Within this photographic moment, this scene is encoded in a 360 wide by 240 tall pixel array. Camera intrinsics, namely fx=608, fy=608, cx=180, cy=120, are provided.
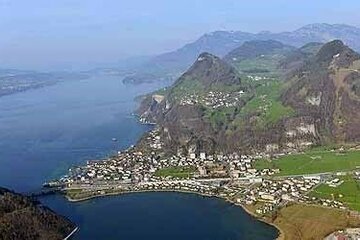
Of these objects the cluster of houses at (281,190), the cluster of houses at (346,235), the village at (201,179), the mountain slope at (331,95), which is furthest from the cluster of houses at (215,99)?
the cluster of houses at (346,235)

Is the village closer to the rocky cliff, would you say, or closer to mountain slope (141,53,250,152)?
mountain slope (141,53,250,152)

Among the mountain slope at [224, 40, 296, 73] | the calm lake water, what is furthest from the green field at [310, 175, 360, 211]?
the mountain slope at [224, 40, 296, 73]

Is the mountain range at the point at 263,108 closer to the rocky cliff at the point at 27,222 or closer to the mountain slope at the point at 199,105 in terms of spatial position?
the mountain slope at the point at 199,105

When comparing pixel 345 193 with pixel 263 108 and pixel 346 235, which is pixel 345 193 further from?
pixel 263 108

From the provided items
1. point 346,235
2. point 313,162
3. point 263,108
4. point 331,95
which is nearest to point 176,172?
point 313,162

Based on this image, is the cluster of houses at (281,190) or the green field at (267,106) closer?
the cluster of houses at (281,190)

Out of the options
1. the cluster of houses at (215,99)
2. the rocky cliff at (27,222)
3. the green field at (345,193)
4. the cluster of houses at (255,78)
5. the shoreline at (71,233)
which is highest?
the cluster of houses at (255,78)
